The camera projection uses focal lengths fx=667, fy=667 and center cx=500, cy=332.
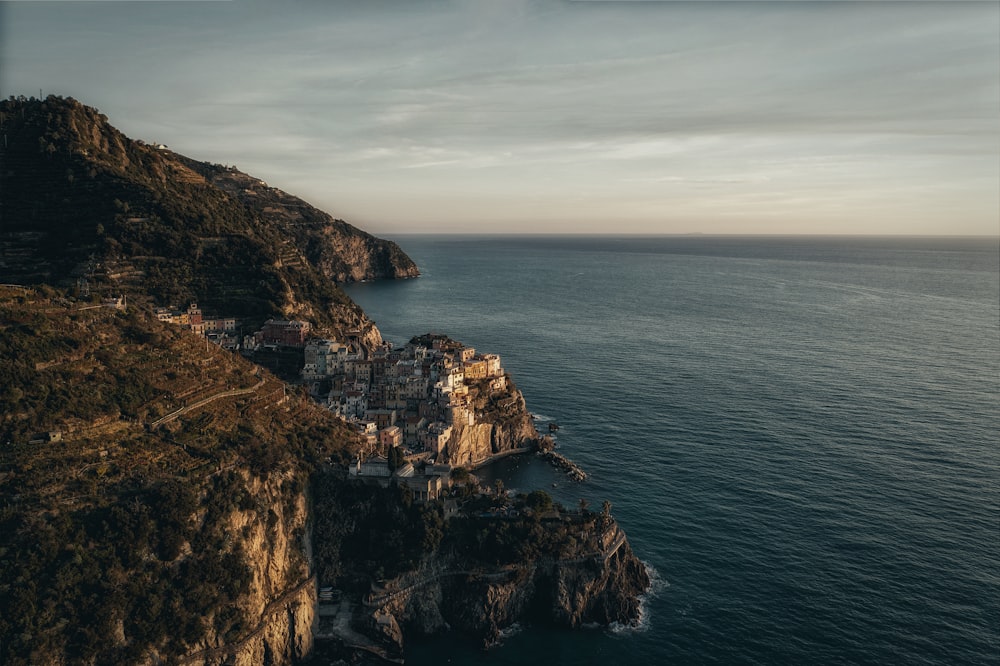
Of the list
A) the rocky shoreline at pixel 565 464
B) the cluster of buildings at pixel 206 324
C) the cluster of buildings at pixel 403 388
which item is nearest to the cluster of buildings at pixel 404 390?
the cluster of buildings at pixel 403 388

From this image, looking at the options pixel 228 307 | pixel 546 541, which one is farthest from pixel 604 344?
pixel 546 541

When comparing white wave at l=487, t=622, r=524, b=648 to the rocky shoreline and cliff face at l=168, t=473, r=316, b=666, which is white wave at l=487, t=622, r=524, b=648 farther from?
the rocky shoreline

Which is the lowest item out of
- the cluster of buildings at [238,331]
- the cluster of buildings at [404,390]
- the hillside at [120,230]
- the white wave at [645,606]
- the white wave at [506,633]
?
the white wave at [506,633]

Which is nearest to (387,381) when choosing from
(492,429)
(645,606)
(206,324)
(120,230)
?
(492,429)

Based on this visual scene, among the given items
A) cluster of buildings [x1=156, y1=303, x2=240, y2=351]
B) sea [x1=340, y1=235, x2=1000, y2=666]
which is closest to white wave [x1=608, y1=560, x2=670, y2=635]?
sea [x1=340, y1=235, x2=1000, y2=666]

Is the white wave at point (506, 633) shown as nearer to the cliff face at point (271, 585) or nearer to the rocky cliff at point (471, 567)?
the rocky cliff at point (471, 567)

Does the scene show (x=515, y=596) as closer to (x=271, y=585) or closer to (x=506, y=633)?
(x=506, y=633)
